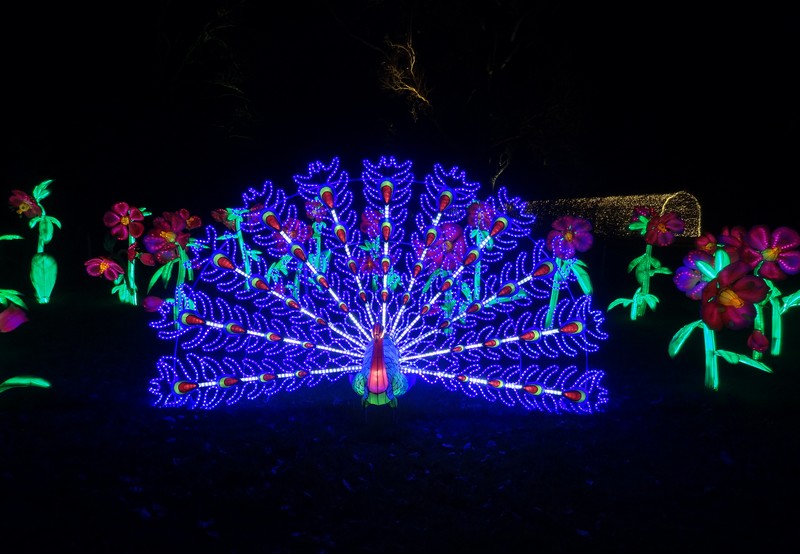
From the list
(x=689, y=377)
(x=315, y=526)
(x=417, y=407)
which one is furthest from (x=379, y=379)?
(x=689, y=377)

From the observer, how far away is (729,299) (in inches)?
215

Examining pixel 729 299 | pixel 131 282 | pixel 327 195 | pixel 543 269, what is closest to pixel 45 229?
pixel 131 282

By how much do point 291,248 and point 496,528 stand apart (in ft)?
9.09

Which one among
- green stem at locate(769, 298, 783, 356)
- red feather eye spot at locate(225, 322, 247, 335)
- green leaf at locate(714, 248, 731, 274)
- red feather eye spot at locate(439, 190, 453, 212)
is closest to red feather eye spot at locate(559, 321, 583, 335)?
red feather eye spot at locate(439, 190, 453, 212)

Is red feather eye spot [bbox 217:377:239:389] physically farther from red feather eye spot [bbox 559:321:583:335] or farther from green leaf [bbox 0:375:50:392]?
red feather eye spot [bbox 559:321:583:335]

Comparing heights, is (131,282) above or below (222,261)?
above

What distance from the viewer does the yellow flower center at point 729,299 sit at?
5.41 metres

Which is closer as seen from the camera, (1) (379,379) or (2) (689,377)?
(1) (379,379)

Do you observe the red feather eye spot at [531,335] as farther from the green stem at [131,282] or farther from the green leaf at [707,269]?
the green stem at [131,282]

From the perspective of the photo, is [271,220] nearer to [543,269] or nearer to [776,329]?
[543,269]

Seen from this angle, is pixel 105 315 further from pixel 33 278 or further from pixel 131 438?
pixel 131 438

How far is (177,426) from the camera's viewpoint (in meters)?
5.43

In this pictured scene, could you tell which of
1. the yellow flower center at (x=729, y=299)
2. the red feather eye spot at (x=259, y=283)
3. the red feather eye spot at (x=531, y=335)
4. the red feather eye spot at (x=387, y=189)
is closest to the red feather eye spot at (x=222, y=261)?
the red feather eye spot at (x=259, y=283)

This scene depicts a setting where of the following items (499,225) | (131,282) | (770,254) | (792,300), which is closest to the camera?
(499,225)
